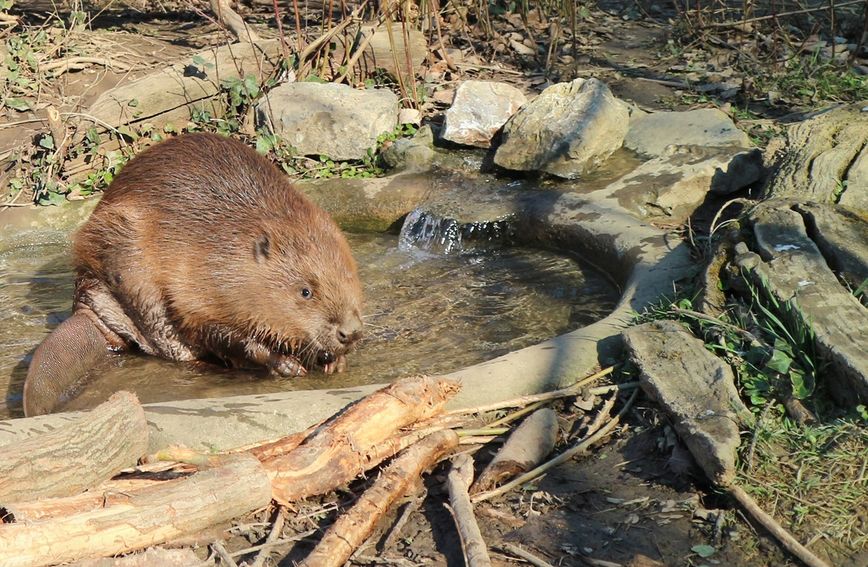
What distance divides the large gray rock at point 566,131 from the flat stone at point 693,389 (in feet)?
8.92

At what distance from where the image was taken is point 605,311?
5.22 m

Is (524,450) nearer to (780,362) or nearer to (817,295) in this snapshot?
(780,362)

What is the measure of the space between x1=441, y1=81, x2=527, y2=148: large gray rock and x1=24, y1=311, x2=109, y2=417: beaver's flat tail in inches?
120

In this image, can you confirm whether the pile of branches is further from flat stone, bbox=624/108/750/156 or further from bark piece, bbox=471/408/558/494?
flat stone, bbox=624/108/750/156

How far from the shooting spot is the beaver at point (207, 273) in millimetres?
4801

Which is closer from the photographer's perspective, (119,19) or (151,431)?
(151,431)

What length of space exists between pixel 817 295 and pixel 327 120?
4370 mm

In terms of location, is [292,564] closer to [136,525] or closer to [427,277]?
[136,525]

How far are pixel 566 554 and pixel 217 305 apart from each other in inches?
96.2

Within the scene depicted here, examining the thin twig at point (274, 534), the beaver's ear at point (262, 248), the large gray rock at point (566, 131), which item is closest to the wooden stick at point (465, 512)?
the thin twig at point (274, 534)

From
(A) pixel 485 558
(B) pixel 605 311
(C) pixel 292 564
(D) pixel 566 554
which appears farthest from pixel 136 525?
(B) pixel 605 311

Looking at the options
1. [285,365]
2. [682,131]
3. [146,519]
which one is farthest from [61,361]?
[682,131]

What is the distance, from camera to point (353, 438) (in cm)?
366

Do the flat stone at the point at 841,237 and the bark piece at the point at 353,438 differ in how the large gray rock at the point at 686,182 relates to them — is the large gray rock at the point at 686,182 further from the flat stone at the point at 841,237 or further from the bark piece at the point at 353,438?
the bark piece at the point at 353,438
